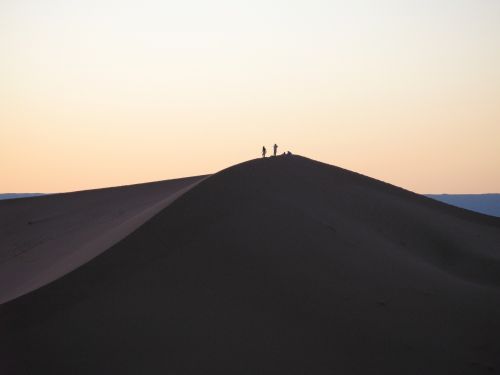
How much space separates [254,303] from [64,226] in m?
9.92

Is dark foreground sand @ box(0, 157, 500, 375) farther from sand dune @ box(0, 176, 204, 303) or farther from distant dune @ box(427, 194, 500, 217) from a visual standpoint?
distant dune @ box(427, 194, 500, 217)

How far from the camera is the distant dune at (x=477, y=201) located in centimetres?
15888

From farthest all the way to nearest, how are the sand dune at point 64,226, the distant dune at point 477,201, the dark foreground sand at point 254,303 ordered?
the distant dune at point 477,201 < the sand dune at point 64,226 < the dark foreground sand at point 254,303

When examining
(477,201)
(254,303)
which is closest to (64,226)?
(254,303)

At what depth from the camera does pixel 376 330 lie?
818cm

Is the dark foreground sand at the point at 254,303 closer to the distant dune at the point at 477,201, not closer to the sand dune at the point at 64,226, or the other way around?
the sand dune at the point at 64,226

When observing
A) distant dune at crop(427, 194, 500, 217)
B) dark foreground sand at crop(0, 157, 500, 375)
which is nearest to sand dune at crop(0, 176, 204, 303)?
dark foreground sand at crop(0, 157, 500, 375)

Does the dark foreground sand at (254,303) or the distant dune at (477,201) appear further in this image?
the distant dune at (477,201)

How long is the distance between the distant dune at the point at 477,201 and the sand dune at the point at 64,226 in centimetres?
14527

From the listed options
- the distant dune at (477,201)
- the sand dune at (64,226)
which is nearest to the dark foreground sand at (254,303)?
the sand dune at (64,226)

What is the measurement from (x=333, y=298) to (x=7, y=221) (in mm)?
14307

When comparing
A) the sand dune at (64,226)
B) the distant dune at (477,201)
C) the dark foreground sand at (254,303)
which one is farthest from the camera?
the distant dune at (477,201)

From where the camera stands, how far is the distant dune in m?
159

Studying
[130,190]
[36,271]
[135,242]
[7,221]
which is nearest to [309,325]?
[135,242]
